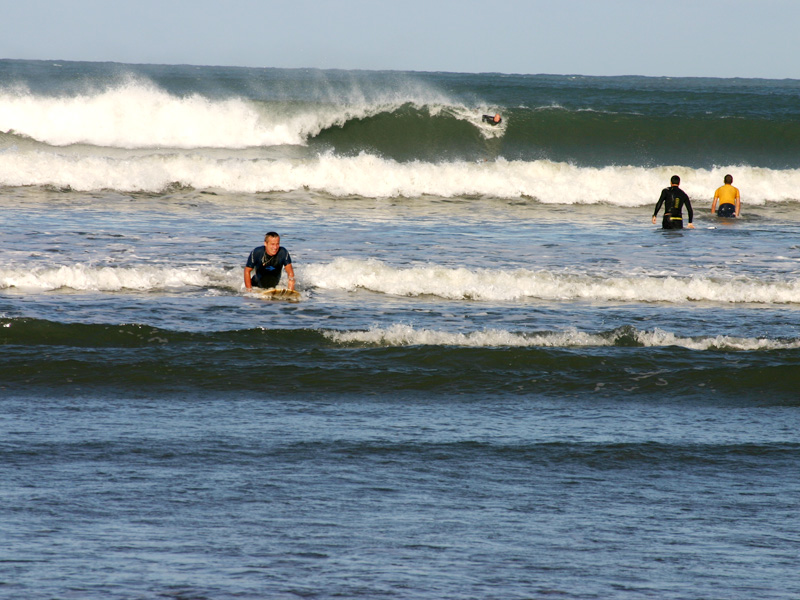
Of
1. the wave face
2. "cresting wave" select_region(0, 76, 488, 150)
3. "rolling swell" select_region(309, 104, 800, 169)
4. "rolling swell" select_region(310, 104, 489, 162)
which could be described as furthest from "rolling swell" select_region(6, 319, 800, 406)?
"cresting wave" select_region(0, 76, 488, 150)

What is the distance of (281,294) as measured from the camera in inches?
435

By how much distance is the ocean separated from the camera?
13.6 feet

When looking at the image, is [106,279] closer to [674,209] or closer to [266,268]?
[266,268]

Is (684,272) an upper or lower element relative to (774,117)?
lower

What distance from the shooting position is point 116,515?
4.64m

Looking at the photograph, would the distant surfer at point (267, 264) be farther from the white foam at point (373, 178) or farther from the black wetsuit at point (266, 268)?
the white foam at point (373, 178)

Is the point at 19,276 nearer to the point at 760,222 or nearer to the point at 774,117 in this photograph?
the point at 760,222

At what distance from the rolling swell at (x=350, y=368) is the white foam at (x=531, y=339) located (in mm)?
124

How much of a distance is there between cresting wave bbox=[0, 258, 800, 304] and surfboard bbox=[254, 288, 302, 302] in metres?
0.47

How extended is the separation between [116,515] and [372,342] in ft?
14.2

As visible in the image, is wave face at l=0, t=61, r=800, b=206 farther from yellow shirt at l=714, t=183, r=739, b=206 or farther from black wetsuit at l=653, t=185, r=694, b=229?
black wetsuit at l=653, t=185, r=694, b=229

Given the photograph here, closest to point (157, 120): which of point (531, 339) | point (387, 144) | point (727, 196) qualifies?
point (387, 144)

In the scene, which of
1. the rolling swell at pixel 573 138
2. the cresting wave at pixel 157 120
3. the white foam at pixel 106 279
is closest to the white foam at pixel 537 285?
the white foam at pixel 106 279

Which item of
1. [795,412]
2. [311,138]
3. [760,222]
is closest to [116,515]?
[795,412]
